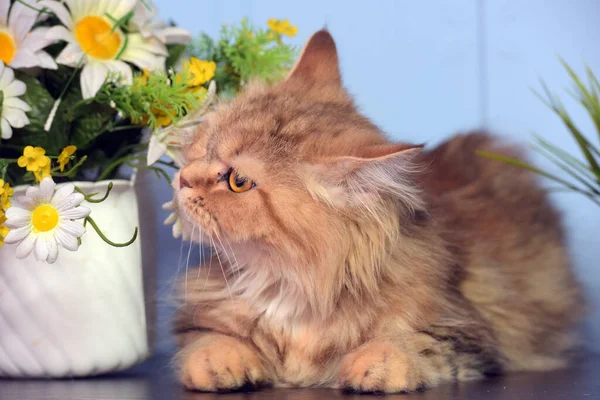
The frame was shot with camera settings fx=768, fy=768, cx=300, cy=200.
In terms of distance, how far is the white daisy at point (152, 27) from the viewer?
156cm

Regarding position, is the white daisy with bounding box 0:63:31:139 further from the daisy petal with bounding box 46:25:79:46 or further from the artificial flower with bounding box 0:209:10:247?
the artificial flower with bounding box 0:209:10:247

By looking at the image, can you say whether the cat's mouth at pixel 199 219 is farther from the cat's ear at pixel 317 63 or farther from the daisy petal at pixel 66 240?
the cat's ear at pixel 317 63

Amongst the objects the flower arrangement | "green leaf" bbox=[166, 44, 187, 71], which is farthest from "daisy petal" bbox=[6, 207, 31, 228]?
"green leaf" bbox=[166, 44, 187, 71]

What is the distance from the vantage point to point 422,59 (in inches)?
83.8

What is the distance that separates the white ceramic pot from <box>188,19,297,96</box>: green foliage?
379mm

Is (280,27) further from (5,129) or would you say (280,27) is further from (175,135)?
(5,129)

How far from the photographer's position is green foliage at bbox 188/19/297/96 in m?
1.73

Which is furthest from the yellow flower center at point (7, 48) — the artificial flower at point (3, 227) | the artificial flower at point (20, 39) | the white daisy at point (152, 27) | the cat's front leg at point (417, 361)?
the cat's front leg at point (417, 361)

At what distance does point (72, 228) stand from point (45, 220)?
0.05 metres

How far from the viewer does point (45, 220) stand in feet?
4.23

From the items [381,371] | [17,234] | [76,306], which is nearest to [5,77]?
[17,234]

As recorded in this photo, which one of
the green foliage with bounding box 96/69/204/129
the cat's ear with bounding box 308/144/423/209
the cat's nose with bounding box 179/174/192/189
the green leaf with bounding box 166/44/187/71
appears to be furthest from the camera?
the green leaf with bounding box 166/44/187/71

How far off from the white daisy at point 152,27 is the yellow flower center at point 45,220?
1.52ft

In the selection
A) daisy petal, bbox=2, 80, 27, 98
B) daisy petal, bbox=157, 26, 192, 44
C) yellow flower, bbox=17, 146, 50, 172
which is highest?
daisy petal, bbox=157, 26, 192, 44
